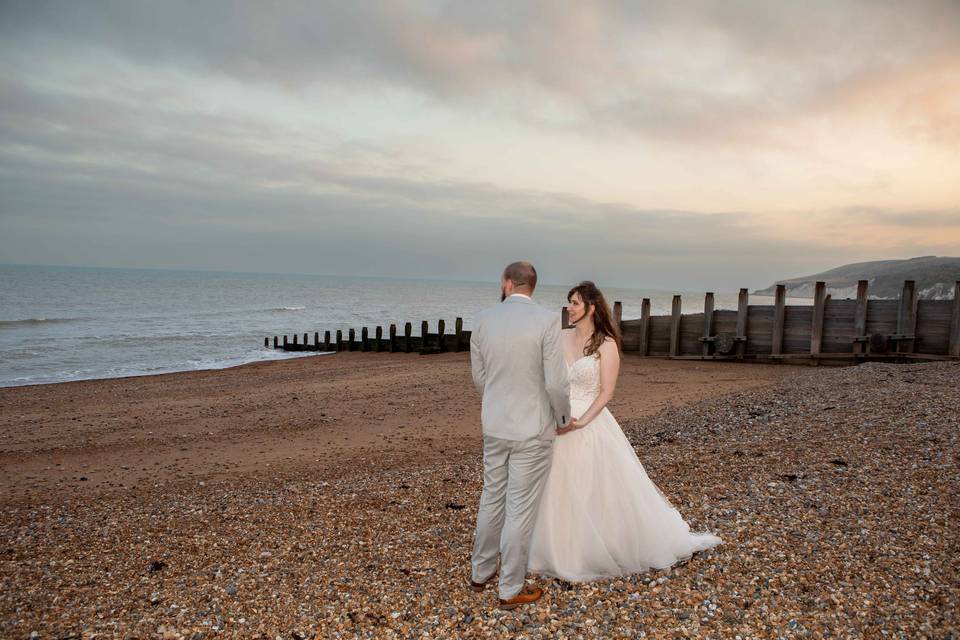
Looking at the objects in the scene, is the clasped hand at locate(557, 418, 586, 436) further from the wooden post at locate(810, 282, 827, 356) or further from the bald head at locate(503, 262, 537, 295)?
the wooden post at locate(810, 282, 827, 356)

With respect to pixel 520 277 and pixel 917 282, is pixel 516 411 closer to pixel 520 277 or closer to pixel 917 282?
pixel 520 277

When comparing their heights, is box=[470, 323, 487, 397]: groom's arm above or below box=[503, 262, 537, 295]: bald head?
below

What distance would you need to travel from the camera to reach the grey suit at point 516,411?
12.8 ft

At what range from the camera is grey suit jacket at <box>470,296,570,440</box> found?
3.89 m

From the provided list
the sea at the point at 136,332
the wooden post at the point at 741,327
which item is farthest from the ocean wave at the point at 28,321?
the wooden post at the point at 741,327

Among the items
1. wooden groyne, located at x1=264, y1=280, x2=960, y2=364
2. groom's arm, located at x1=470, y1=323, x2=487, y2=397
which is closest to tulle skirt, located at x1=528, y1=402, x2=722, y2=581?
groom's arm, located at x1=470, y1=323, x2=487, y2=397

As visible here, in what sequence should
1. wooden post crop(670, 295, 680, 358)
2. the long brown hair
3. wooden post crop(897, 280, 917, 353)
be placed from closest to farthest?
the long brown hair < wooden post crop(897, 280, 917, 353) < wooden post crop(670, 295, 680, 358)

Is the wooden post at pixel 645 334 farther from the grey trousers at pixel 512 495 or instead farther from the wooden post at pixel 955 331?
the grey trousers at pixel 512 495

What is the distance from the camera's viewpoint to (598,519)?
4.69 meters

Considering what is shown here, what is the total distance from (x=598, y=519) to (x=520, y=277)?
75.6 inches

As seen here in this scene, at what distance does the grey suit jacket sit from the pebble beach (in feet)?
3.99

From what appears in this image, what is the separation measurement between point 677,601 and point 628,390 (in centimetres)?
977

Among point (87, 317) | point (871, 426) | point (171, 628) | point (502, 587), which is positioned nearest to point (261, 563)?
point (171, 628)

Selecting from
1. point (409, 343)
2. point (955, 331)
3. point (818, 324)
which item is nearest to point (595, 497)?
point (818, 324)
